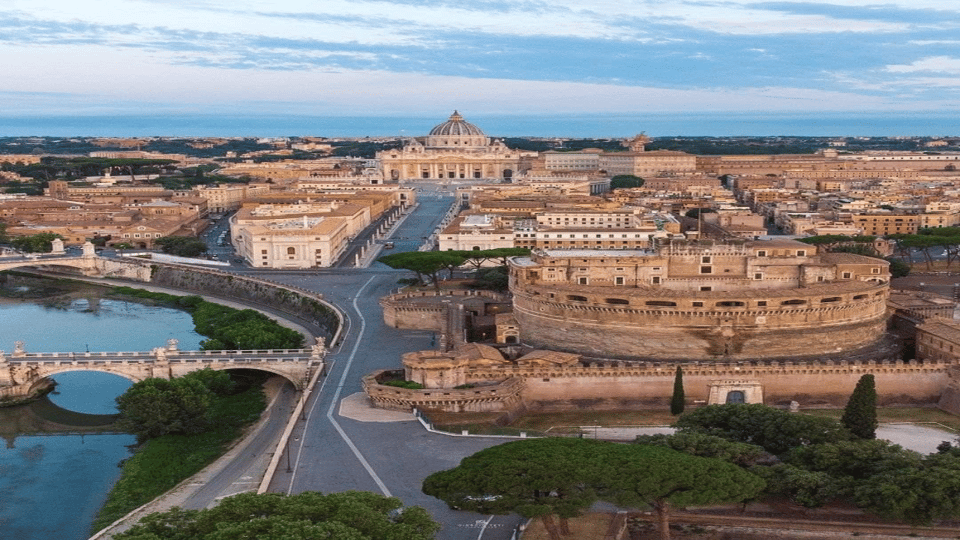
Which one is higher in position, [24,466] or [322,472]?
[322,472]

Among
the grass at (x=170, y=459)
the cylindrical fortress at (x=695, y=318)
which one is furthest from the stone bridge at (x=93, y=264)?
the cylindrical fortress at (x=695, y=318)

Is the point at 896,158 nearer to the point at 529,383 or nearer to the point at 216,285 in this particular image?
the point at 216,285

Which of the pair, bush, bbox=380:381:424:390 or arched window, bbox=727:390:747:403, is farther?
arched window, bbox=727:390:747:403

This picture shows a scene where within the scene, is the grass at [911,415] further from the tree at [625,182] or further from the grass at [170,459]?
the tree at [625,182]

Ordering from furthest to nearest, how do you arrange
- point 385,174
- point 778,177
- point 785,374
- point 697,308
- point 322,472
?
point 385,174, point 778,177, point 697,308, point 785,374, point 322,472

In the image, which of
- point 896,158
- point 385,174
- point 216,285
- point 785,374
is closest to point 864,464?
point 785,374

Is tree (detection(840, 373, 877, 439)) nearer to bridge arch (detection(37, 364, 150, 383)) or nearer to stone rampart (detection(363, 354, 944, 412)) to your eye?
stone rampart (detection(363, 354, 944, 412))

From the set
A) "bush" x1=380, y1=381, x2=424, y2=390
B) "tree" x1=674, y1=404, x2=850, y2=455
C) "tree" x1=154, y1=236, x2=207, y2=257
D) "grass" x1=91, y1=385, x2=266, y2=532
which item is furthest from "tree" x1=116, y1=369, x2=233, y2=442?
"tree" x1=154, y1=236, x2=207, y2=257

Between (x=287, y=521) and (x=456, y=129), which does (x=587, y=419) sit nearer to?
(x=287, y=521)
